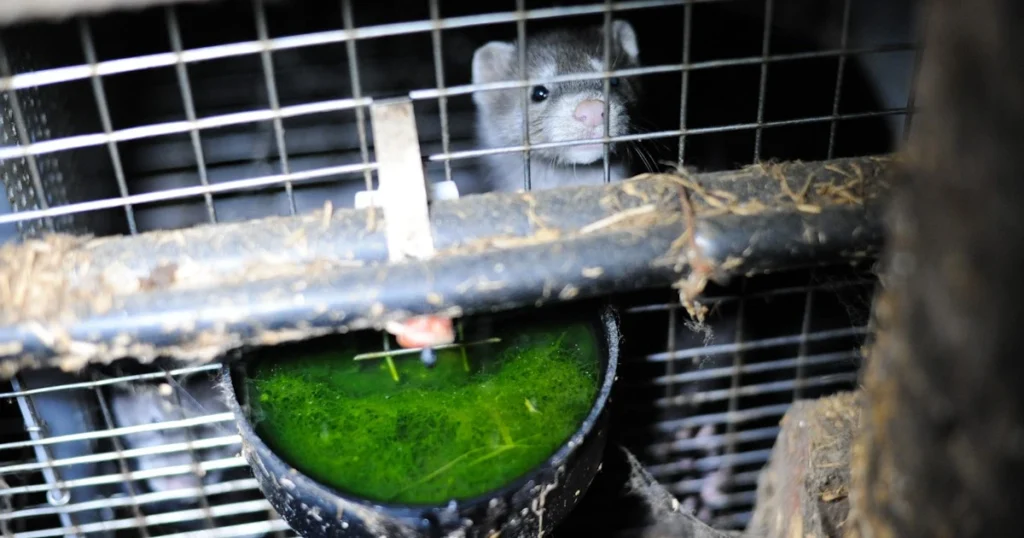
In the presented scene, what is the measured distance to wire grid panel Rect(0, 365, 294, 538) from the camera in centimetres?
100

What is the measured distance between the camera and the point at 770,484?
1.19 m

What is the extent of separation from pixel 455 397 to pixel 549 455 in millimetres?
150

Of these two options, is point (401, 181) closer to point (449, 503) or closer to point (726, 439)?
point (449, 503)

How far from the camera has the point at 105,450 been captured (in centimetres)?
125

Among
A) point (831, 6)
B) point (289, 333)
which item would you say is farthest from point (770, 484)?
point (831, 6)

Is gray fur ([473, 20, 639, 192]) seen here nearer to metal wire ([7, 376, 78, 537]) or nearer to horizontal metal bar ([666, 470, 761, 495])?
horizontal metal bar ([666, 470, 761, 495])

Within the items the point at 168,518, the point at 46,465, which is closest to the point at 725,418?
the point at 168,518

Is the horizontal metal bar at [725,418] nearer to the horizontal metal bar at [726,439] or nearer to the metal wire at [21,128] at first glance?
the horizontal metal bar at [726,439]

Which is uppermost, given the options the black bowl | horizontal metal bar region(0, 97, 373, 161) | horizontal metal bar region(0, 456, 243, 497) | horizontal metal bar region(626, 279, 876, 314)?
horizontal metal bar region(0, 97, 373, 161)

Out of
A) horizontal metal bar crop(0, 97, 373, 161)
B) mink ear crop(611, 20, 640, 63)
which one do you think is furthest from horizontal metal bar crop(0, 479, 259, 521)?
mink ear crop(611, 20, 640, 63)

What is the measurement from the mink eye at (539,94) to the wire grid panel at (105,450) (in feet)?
3.26

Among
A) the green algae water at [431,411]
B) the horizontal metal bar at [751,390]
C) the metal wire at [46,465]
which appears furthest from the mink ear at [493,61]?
the metal wire at [46,465]

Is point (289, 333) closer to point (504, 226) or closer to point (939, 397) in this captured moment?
point (504, 226)

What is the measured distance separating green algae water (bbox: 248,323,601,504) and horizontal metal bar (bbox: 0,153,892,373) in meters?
0.13
